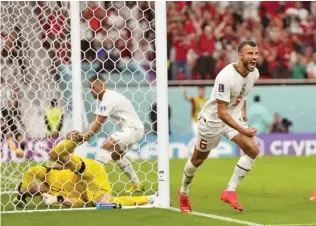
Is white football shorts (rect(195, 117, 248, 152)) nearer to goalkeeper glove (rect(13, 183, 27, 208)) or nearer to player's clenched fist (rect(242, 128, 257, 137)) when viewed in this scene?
player's clenched fist (rect(242, 128, 257, 137))

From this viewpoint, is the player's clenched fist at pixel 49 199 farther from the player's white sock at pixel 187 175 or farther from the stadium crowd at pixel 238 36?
the stadium crowd at pixel 238 36

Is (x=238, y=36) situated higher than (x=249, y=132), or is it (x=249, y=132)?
(x=238, y=36)

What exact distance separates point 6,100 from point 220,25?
12.3 meters

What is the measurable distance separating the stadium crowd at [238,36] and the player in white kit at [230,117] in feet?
42.5

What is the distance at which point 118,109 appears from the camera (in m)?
13.5

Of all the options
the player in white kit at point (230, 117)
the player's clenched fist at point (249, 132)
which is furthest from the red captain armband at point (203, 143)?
the player's clenched fist at point (249, 132)

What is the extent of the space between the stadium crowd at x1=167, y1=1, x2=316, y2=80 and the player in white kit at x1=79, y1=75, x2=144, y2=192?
405 inches

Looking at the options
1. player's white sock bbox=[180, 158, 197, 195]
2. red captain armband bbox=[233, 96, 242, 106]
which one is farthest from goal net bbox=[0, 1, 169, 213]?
red captain armband bbox=[233, 96, 242, 106]

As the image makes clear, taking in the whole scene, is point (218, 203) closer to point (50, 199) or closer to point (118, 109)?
point (50, 199)

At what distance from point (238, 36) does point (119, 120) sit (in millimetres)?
12401

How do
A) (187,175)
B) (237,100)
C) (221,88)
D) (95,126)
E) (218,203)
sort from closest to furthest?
(221,88) → (237,100) → (187,175) → (218,203) → (95,126)

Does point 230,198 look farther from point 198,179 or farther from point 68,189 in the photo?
point 198,179

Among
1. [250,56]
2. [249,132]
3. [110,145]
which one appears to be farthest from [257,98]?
[249,132]

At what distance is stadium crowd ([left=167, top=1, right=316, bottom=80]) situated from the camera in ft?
80.3
